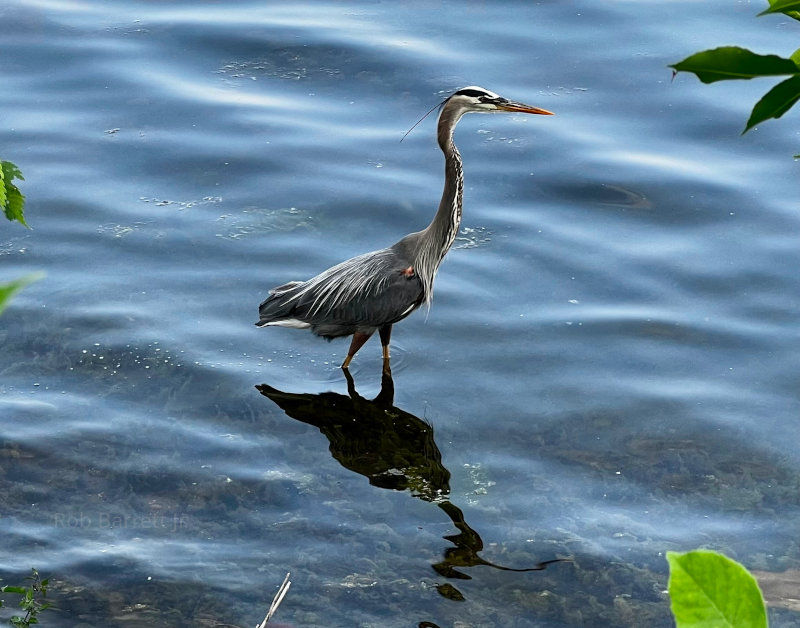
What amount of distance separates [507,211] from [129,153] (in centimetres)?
342

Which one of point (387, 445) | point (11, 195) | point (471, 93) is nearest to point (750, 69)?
point (11, 195)

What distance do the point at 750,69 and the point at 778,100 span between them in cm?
8

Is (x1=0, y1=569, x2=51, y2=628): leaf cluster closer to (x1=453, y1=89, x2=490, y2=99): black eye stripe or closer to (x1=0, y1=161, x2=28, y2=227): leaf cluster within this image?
(x1=0, y1=161, x2=28, y2=227): leaf cluster

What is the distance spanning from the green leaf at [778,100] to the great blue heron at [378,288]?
6.04 m

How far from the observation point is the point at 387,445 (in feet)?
22.8

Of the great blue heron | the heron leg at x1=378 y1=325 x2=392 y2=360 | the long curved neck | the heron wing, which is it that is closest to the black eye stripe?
the great blue heron

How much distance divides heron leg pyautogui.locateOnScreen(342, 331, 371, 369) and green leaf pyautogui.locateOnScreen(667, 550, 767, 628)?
6.60 m

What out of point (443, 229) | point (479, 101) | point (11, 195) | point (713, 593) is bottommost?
point (443, 229)

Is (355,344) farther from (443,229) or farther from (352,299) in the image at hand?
(443,229)

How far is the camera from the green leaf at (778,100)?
130 centimetres

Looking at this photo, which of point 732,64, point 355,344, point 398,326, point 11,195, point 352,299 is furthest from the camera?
point 398,326

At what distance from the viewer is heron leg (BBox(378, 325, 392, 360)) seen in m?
7.53

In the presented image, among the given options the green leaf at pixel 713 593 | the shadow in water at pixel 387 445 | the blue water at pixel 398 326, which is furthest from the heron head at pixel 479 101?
the green leaf at pixel 713 593

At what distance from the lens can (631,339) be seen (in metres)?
8.05
